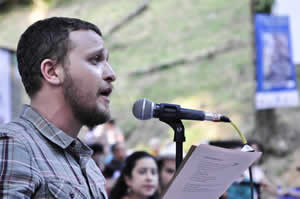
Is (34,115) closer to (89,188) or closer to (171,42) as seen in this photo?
(89,188)

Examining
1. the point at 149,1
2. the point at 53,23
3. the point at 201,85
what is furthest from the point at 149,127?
the point at 53,23

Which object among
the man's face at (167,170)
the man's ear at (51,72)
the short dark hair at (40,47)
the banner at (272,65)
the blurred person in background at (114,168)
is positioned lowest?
the blurred person in background at (114,168)

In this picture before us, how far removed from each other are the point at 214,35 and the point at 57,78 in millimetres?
13955

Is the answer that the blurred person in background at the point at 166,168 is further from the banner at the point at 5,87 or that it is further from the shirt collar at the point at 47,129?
the shirt collar at the point at 47,129

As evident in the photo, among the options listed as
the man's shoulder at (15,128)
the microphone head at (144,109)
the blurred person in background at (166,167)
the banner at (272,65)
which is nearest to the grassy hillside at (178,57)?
the banner at (272,65)

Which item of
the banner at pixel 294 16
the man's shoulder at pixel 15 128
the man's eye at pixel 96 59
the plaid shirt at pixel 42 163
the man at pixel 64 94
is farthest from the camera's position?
the banner at pixel 294 16

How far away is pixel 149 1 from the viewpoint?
58.6 ft

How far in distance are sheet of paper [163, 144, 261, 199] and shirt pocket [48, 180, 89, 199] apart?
36cm

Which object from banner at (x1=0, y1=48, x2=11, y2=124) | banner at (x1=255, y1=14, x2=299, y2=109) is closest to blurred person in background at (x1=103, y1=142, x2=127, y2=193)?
banner at (x1=0, y1=48, x2=11, y2=124)

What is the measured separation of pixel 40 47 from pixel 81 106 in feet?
1.02

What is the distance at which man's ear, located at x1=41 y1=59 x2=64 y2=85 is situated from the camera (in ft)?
5.59

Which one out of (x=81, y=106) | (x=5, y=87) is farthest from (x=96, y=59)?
(x=5, y=87)

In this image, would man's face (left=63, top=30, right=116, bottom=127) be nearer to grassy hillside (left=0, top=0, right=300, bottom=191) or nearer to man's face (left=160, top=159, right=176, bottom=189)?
man's face (left=160, top=159, right=176, bottom=189)

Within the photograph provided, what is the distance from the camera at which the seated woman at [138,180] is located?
12.5 ft
